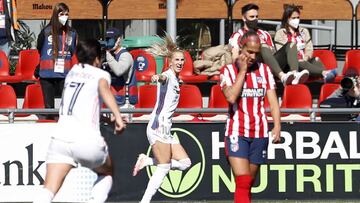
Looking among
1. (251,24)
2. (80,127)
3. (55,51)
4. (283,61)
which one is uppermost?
(251,24)

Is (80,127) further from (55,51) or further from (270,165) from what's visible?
(55,51)

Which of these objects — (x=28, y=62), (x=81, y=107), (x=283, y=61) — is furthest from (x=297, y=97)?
(x=81, y=107)

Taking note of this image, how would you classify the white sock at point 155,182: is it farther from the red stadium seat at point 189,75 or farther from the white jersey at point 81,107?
the red stadium seat at point 189,75

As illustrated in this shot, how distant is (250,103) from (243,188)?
0.85 m

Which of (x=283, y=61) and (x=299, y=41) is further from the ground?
(x=299, y=41)

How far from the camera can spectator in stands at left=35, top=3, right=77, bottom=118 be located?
1488 cm

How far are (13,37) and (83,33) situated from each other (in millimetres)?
2555

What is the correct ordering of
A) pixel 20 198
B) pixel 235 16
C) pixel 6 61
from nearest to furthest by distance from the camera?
pixel 20 198 → pixel 6 61 → pixel 235 16

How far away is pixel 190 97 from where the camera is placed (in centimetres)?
1539

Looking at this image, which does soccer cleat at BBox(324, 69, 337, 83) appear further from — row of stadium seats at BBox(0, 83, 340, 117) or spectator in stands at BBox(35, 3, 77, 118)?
spectator in stands at BBox(35, 3, 77, 118)

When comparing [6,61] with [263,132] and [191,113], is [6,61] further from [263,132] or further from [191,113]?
[263,132]

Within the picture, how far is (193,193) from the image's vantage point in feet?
45.8

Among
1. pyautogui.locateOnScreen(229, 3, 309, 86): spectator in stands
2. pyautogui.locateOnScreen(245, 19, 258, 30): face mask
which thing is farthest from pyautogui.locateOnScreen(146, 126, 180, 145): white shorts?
pyautogui.locateOnScreen(229, 3, 309, 86): spectator in stands

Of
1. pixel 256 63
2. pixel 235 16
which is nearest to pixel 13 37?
pixel 235 16
